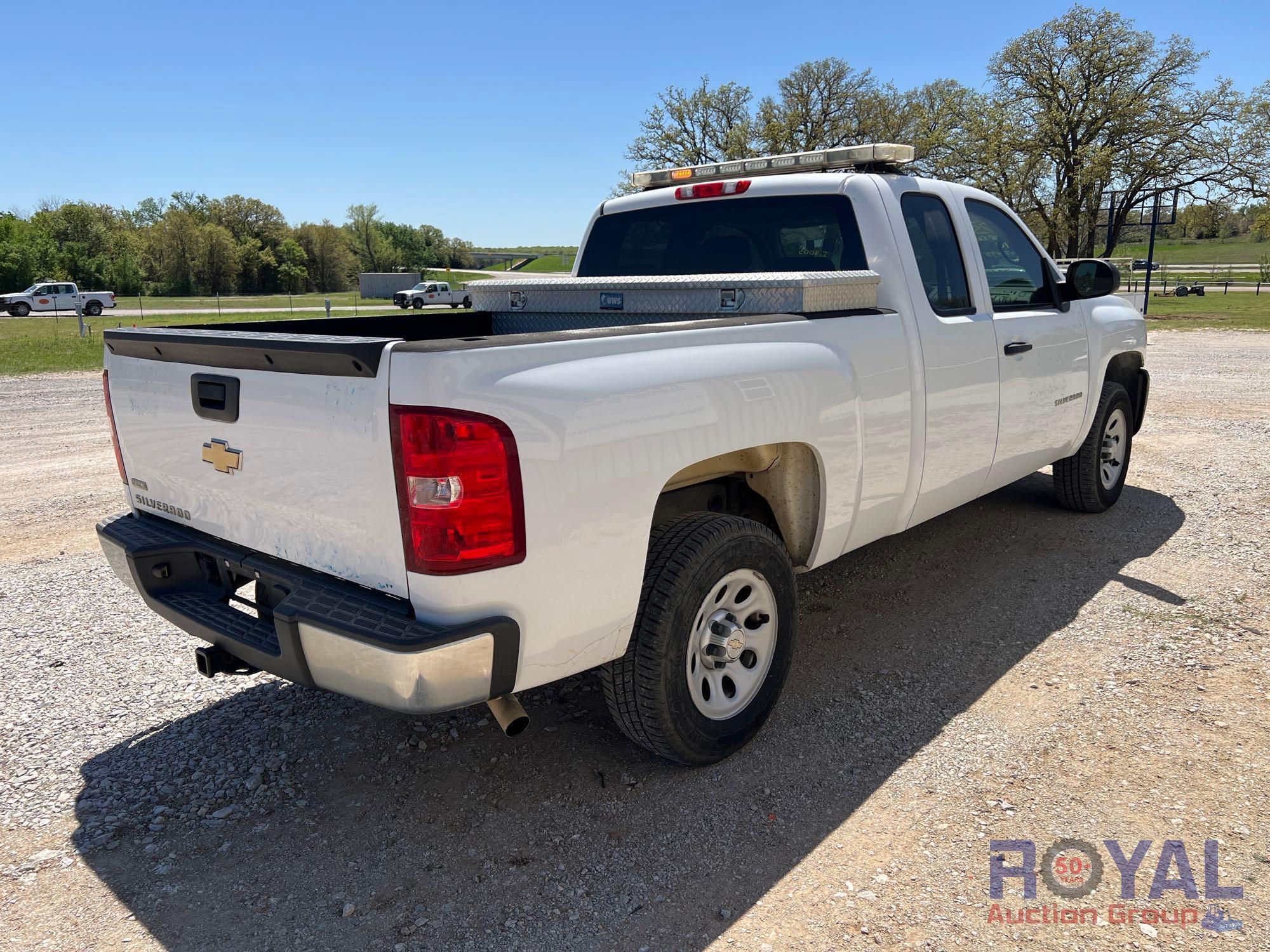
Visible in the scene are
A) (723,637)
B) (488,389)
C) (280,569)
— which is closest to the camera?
(488,389)

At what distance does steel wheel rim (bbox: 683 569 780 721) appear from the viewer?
3111 millimetres

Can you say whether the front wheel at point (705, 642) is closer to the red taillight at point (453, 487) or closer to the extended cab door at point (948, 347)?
the red taillight at point (453, 487)

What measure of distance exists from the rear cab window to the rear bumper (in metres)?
2.57

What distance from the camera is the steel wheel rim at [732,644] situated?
3111 millimetres

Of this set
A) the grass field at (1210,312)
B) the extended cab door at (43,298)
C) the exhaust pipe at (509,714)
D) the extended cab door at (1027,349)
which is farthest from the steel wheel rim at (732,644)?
the extended cab door at (43,298)

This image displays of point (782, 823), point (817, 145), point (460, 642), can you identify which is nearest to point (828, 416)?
point (782, 823)

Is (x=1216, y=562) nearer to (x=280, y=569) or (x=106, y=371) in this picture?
(x=280, y=569)

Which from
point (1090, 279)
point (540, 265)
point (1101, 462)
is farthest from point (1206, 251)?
point (1090, 279)

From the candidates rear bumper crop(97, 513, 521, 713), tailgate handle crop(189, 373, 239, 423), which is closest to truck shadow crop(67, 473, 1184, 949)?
rear bumper crop(97, 513, 521, 713)

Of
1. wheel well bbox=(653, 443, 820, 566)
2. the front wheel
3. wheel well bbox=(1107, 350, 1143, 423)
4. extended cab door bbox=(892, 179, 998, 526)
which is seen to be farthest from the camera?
wheel well bbox=(1107, 350, 1143, 423)

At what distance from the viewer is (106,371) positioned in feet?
11.3

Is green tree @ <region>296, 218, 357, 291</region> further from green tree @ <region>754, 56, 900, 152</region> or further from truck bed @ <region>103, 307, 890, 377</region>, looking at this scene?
truck bed @ <region>103, 307, 890, 377</region>

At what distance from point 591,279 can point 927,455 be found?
1.70m

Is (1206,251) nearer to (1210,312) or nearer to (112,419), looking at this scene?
(1210,312)
